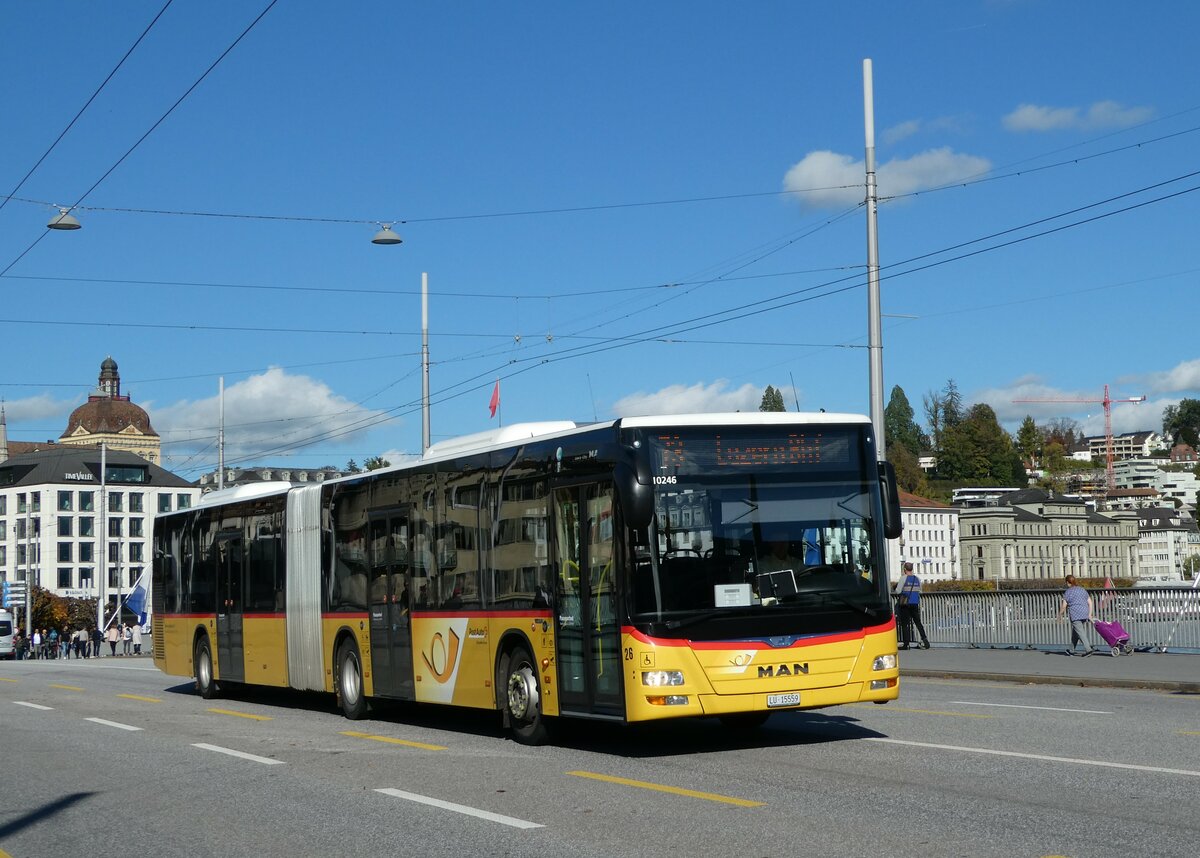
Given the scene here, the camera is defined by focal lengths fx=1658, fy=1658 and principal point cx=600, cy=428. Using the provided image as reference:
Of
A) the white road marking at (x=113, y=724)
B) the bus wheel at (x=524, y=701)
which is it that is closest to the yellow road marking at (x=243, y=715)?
the white road marking at (x=113, y=724)

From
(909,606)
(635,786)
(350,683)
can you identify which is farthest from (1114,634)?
(635,786)

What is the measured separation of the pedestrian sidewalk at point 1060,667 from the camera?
22.6 metres

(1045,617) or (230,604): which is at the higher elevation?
(230,604)

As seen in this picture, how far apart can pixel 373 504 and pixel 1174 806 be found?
37.1ft

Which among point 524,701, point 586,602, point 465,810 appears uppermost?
point 586,602

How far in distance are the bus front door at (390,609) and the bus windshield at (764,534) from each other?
5334mm

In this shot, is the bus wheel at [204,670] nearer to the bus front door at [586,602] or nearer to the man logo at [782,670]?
the bus front door at [586,602]

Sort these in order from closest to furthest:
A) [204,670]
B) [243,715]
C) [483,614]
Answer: [483,614] → [243,715] → [204,670]

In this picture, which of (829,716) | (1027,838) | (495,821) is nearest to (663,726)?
(829,716)

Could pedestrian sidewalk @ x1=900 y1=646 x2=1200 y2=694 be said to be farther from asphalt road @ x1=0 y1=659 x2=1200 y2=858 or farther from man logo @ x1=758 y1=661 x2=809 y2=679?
man logo @ x1=758 y1=661 x2=809 y2=679

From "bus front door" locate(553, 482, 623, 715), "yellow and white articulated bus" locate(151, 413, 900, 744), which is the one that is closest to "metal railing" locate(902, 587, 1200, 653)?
"yellow and white articulated bus" locate(151, 413, 900, 744)

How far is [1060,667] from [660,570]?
14298mm

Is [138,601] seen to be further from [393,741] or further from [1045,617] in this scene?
[393,741]

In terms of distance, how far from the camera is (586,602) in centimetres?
1412
